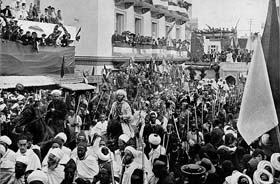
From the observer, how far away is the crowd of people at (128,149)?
16.1 ft

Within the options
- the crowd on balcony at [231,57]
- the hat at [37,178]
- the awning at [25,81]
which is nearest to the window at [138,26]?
the awning at [25,81]

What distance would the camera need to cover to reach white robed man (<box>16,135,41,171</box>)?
5.29 meters

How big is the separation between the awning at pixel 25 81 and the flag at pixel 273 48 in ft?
25.6

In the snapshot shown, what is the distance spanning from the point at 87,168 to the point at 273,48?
2755mm

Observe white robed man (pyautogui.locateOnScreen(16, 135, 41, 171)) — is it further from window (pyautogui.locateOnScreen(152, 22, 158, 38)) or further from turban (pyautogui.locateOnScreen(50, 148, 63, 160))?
window (pyautogui.locateOnScreen(152, 22, 158, 38))

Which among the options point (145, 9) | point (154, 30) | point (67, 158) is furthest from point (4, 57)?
point (154, 30)

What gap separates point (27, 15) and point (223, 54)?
73.4 feet

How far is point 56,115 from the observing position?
7.68 metres

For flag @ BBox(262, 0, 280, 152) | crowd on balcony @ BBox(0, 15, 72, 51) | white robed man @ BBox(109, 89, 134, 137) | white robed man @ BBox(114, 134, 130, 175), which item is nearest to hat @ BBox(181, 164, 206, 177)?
white robed man @ BBox(114, 134, 130, 175)

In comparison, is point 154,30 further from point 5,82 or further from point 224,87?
point 5,82

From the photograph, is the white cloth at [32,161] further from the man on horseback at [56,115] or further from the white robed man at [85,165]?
the man on horseback at [56,115]

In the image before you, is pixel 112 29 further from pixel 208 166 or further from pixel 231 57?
pixel 231 57

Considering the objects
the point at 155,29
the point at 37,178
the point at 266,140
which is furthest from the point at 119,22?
the point at 37,178

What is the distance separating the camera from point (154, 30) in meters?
25.1
